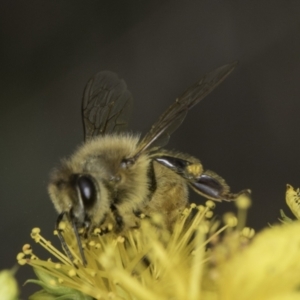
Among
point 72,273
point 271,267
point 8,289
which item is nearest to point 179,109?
point 72,273

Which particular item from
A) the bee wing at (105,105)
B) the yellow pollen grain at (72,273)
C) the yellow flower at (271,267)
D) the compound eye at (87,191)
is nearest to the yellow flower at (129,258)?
the yellow pollen grain at (72,273)

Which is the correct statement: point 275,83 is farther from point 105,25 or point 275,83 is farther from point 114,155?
point 114,155

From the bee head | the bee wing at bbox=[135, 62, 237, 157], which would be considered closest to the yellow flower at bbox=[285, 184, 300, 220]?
the bee wing at bbox=[135, 62, 237, 157]

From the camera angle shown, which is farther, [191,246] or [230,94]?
[230,94]

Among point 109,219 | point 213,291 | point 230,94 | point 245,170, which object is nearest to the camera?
point 213,291

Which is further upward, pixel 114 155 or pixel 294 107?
pixel 294 107

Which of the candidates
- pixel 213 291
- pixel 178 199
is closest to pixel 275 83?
pixel 178 199

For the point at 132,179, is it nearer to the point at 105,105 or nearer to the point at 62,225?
the point at 62,225
